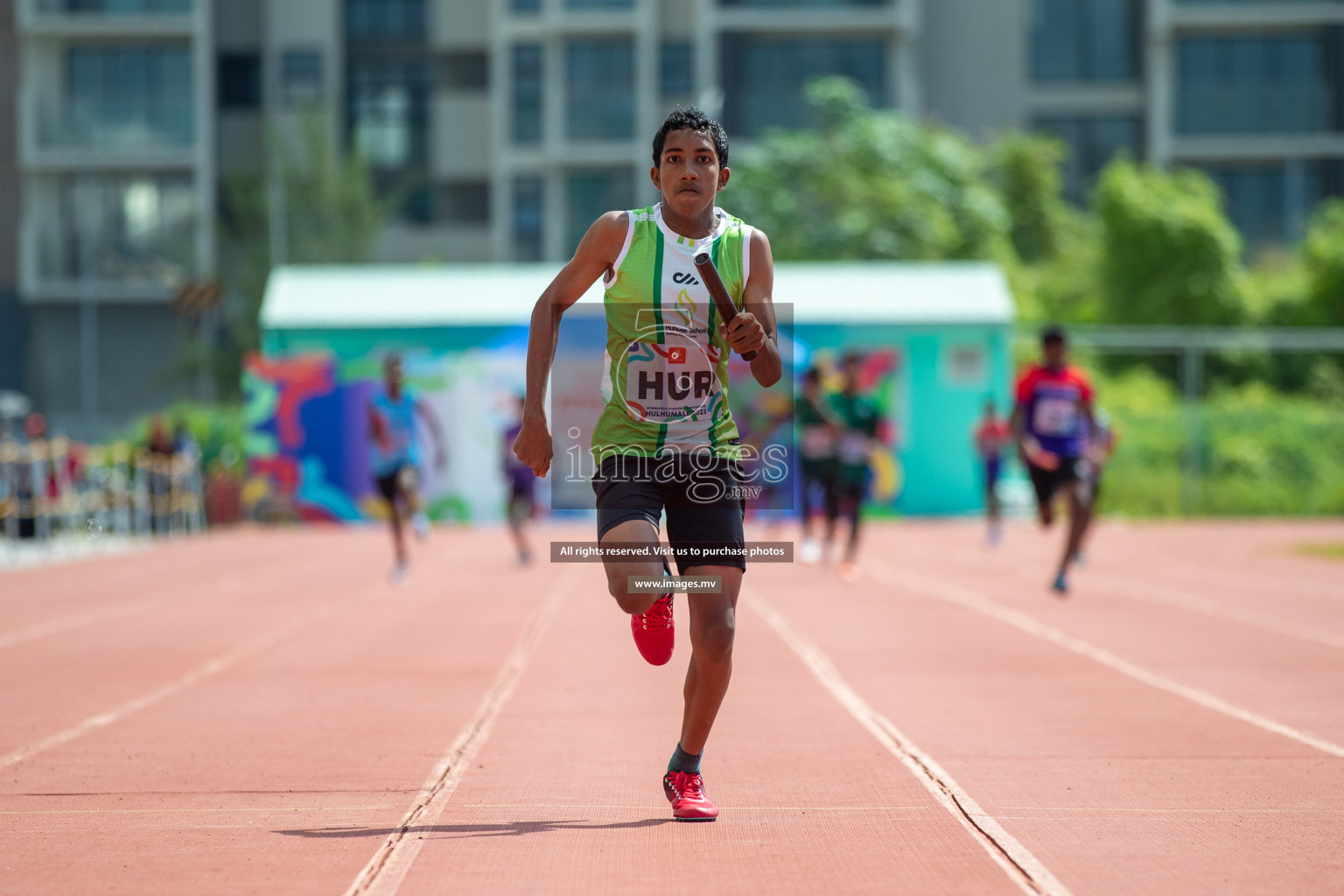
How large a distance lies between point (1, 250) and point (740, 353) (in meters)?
46.5

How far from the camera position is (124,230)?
46750 millimetres

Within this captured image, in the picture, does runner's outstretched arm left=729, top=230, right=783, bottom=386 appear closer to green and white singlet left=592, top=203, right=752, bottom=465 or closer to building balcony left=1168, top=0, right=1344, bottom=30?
green and white singlet left=592, top=203, right=752, bottom=465

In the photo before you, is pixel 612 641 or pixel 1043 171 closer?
pixel 612 641

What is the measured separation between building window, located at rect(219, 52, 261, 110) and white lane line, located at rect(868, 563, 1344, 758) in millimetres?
37285

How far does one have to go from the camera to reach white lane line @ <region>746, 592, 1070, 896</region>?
15.5 feet

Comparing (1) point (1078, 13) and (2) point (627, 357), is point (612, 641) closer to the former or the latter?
(2) point (627, 357)

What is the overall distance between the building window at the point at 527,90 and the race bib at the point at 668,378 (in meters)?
43.2

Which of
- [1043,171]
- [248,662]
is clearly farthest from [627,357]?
[1043,171]

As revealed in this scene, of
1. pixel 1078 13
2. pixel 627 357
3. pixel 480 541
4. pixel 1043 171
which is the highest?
pixel 1078 13

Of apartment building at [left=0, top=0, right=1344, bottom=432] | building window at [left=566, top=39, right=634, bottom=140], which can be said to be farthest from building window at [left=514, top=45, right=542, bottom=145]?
building window at [left=566, top=39, right=634, bottom=140]

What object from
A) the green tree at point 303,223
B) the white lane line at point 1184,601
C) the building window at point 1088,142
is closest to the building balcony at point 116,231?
the green tree at point 303,223

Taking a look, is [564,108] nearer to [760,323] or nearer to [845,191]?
[845,191]

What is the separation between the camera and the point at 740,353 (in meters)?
4.98

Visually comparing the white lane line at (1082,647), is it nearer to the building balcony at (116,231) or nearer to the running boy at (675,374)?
the running boy at (675,374)
